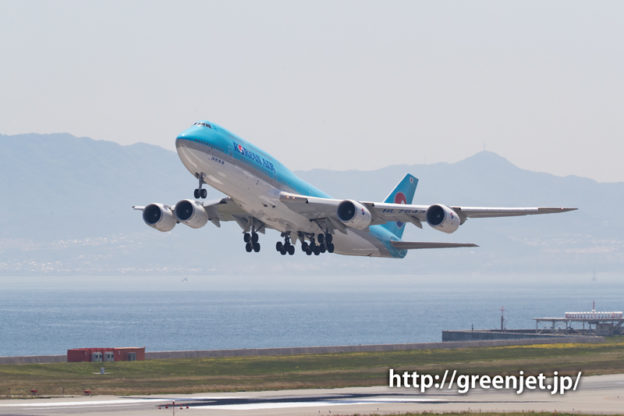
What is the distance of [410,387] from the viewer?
3243 inches

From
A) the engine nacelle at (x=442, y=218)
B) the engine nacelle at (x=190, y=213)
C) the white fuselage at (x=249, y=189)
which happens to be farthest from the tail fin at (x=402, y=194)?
the engine nacelle at (x=190, y=213)

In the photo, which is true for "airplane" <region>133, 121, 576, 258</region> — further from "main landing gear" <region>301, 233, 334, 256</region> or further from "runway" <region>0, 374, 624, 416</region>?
"runway" <region>0, 374, 624, 416</region>

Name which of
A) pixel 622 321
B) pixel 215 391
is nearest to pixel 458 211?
pixel 215 391

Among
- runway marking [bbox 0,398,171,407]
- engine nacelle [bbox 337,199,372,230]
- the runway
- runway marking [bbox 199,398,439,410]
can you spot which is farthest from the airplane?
runway marking [bbox 0,398,171,407]

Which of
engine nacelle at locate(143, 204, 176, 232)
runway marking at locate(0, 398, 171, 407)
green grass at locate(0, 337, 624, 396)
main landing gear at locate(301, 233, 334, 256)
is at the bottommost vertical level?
runway marking at locate(0, 398, 171, 407)

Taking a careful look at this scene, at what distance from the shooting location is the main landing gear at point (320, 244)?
Answer: 256 ft

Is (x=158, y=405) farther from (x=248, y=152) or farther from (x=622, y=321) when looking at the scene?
(x=622, y=321)

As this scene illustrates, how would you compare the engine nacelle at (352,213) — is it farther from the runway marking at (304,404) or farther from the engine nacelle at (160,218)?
the engine nacelle at (160,218)

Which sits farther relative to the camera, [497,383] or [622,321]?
[622,321]

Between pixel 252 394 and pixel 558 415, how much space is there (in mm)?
23603

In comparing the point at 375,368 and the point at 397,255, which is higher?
the point at 397,255

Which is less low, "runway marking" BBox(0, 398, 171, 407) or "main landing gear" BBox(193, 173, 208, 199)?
"main landing gear" BBox(193, 173, 208, 199)

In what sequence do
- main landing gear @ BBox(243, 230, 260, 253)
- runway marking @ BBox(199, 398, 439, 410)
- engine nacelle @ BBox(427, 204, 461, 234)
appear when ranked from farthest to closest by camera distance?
main landing gear @ BBox(243, 230, 260, 253) < engine nacelle @ BBox(427, 204, 461, 234) < runway marking @ BBox(199, 398, 439, 410)

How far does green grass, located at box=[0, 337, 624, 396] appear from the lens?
8150 cm
